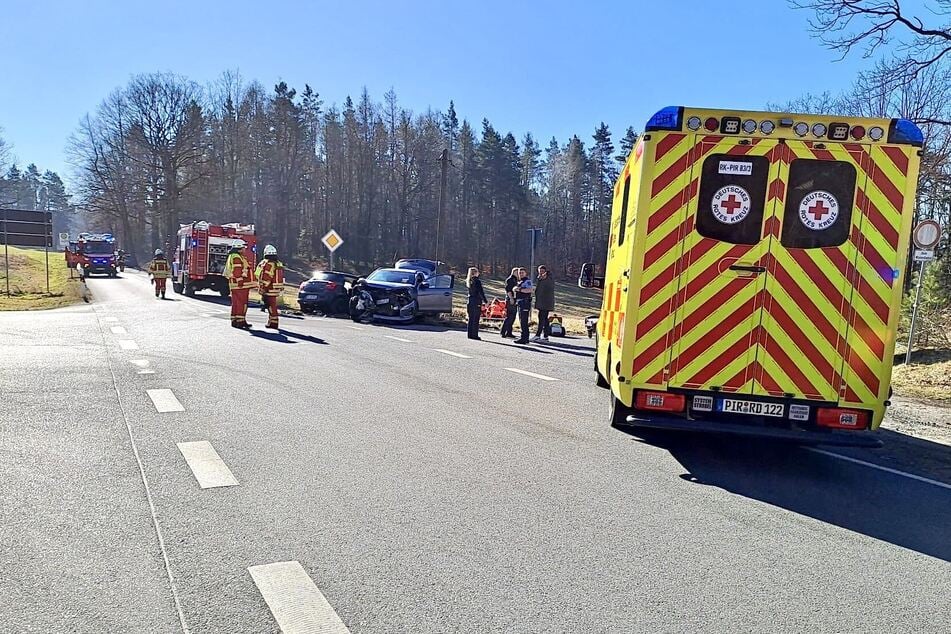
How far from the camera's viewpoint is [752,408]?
5.91 m

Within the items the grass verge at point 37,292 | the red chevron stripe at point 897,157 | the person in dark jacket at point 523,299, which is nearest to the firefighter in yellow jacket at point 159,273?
the grass verge at point 37,292

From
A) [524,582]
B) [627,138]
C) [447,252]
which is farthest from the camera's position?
[627,138]

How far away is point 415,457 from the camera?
18.9 ft

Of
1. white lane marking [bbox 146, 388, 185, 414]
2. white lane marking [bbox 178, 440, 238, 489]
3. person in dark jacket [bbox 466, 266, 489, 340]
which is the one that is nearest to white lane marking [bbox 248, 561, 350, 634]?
white lane marking [bbox 178, 440, 238, 489]

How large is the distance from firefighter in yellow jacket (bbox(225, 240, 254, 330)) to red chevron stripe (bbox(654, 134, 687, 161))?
11821 mm

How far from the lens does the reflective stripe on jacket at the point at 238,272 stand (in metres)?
15.6

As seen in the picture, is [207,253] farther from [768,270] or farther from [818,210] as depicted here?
[818,210]

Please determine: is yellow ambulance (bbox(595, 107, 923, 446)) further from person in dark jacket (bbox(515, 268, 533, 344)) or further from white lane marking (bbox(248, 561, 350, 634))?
person in dark jacket (bbox(515, 268, 533, 344))

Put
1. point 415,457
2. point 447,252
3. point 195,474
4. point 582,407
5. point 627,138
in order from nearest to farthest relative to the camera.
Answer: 1. point 195,474
2. point 415,457
3. point 582,407
4. point 447,252
5. point 627,138

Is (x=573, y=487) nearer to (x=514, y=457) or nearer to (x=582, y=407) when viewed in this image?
(x=514, y=457)

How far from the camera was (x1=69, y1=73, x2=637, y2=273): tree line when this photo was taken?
5647 cm

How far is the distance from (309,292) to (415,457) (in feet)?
57.9

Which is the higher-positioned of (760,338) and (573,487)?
(760,338)

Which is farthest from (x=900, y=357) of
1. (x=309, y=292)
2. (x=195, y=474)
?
(x=309, y=292)
